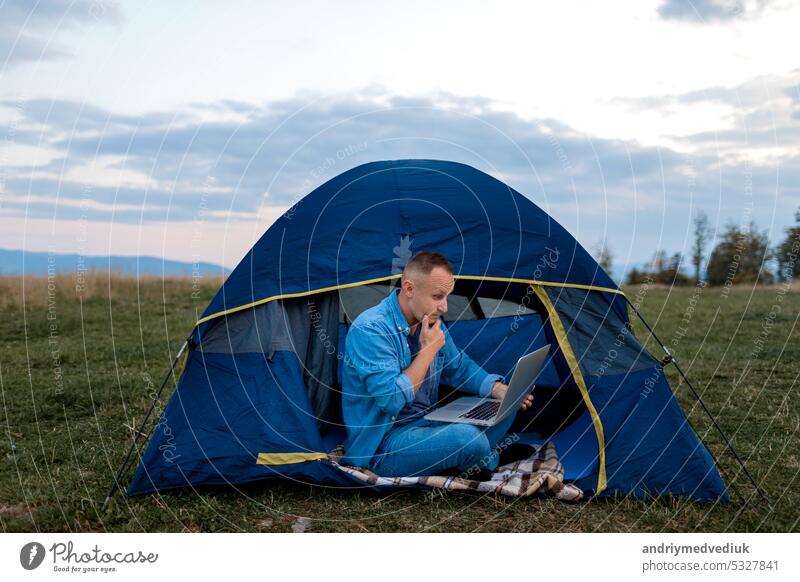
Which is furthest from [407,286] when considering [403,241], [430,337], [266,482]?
[266,482]

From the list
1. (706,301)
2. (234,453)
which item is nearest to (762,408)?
(234,453)

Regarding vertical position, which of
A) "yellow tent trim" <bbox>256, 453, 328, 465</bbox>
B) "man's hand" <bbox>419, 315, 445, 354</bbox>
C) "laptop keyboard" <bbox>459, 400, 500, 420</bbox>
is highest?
"man's hand" <bbox>419, 315, 445, 354</bbox>

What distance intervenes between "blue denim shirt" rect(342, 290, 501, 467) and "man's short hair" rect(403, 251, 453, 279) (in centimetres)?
33

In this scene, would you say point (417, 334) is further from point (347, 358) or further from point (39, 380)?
point (39, 380)

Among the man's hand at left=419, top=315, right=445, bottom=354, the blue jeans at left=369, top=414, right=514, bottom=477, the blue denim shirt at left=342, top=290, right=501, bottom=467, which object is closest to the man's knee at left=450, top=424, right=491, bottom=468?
the blue jeans at left=369, top=414, right=514, bottom=477

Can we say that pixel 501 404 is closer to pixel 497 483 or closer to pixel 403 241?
pixel 497 483

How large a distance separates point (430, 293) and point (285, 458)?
141 cm

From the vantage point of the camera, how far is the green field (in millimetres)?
4695

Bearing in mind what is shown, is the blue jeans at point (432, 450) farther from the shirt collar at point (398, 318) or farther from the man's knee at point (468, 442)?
the shirt collar at point (398, 318)

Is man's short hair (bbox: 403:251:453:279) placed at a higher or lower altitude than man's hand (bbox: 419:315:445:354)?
higher

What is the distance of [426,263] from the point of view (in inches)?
191

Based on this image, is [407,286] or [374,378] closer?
[374,378]

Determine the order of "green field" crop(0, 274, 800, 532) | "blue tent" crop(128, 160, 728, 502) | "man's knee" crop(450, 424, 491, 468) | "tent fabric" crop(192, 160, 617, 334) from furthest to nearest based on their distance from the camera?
"tent fabric" crop(192, 160, 617, 334), "blue tent" crop(128, 160, 728, 502), "man's knee" crop(450, 424, 491, 468), "green field" crop(0, 274, 800, 532)

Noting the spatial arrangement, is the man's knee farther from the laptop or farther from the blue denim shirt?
the blue denim shirt
